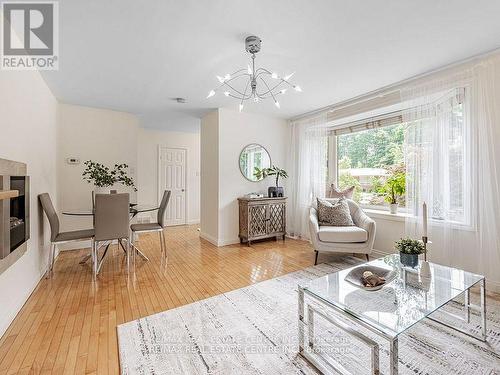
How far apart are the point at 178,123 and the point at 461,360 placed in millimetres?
5314

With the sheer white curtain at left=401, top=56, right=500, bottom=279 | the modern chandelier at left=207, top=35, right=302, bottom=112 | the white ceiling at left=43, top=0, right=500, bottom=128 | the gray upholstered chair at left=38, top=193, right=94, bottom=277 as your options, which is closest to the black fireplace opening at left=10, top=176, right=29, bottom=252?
the gray upholstered chair at left=38, top=193, right=94, bottom=277

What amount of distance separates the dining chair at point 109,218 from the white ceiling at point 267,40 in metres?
1.48

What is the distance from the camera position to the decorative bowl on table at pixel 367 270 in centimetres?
166

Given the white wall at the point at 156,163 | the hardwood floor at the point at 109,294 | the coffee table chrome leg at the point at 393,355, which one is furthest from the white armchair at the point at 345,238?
the white wall at the point at 156,163

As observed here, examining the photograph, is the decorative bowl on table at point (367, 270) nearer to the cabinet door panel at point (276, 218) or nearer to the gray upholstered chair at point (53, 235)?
the cabinet door panel at point (276, 218)

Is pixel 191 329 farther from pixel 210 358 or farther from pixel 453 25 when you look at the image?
pixel 453 25

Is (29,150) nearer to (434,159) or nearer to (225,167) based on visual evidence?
(225,167)

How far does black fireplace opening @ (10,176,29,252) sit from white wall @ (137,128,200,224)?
3496 mm

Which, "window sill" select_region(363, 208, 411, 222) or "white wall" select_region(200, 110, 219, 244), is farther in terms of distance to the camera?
"white wall" select_region(200, 110, 219, 244)

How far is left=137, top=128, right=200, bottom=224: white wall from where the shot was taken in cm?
561

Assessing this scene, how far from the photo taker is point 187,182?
6207 millimetres

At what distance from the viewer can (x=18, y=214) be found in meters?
2.02

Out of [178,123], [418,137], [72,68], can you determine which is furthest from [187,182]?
[418,137]

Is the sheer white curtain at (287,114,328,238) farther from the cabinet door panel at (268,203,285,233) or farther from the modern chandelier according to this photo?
the modern chandelier
